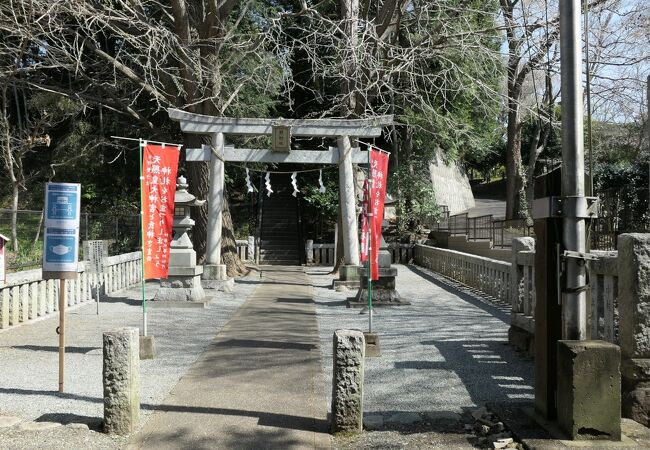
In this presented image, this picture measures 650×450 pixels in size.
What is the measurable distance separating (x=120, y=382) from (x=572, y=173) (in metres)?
3.94

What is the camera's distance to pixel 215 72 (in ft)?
49.6

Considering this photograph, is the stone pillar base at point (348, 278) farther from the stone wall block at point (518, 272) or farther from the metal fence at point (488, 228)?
the stone wall block at point (518, 272)

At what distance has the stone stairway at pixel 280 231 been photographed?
25219mm

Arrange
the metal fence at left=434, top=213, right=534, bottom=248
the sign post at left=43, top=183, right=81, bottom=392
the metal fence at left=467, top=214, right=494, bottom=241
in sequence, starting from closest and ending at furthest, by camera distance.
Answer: the sign post at left=43, top=183, right=81, bottom=392 → the metal fence at left=434, top=213, right=534, bottom=248 → the metal fence at left=467, top=214, right=494, bottom=241

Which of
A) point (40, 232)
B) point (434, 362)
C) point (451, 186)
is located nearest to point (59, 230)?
point (434, 362)

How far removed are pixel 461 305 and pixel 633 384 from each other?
24.2 ft

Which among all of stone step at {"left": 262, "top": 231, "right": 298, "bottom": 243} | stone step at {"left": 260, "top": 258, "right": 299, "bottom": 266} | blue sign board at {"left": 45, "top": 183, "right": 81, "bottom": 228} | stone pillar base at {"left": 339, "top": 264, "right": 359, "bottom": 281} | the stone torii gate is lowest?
stone step at {"left": 260, "top": 258, "right": 299, "bottom": 266}

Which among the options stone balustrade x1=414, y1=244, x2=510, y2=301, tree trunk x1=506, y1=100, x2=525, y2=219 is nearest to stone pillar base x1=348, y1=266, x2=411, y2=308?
stone balustrade x1=414, y1=244, x2=510, y2=301

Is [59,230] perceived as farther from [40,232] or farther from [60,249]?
[40,232]

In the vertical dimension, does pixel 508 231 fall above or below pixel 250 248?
above

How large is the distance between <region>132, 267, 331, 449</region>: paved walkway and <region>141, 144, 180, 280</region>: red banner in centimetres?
162

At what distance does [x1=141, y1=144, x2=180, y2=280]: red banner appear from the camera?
29.1 feet

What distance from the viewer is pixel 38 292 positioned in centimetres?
1040

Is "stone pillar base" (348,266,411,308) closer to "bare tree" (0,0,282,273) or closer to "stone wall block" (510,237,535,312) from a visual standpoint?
"stone wall block" (510,237,535,312)
